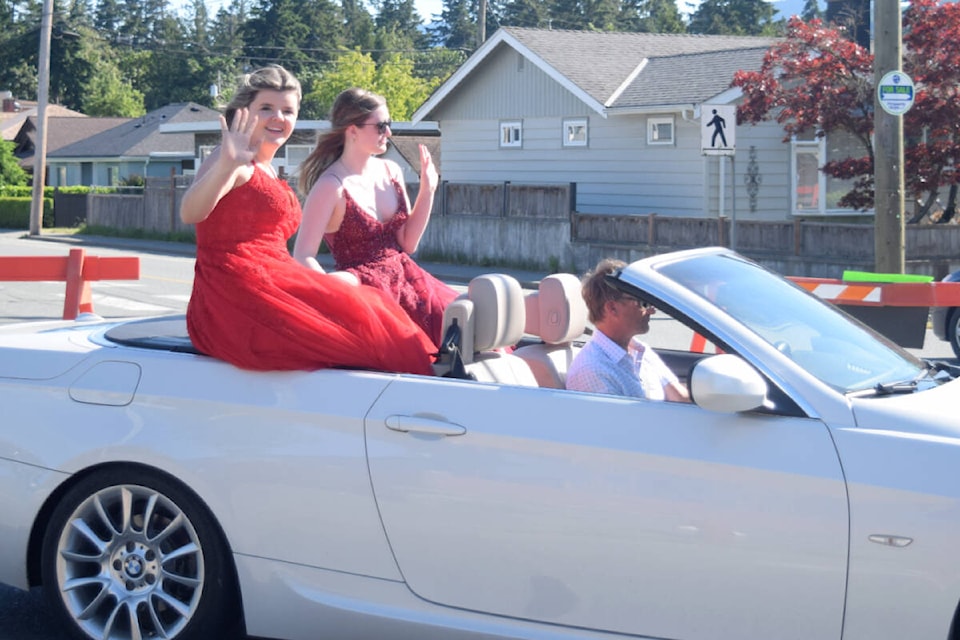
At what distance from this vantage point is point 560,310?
4.98 m

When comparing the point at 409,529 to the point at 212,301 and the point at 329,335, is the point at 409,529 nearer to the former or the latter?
the point at 329,335

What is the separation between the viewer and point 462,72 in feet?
99.3

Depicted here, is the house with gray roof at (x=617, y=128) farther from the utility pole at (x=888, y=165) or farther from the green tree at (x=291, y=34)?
the green tree at (x=291, y=34)

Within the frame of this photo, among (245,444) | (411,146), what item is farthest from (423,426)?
(411,146)

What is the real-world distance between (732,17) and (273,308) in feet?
289

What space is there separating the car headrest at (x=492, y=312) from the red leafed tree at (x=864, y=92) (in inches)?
703

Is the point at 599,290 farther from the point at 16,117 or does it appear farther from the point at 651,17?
the point at 651,17

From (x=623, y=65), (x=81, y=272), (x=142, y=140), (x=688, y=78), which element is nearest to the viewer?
(x=81, y=272)

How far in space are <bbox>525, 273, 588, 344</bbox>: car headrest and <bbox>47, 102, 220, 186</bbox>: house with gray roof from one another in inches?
2004

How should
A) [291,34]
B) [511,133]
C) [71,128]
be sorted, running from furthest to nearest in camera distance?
1. [291,34]
2. [71,128]
3. [511,133]

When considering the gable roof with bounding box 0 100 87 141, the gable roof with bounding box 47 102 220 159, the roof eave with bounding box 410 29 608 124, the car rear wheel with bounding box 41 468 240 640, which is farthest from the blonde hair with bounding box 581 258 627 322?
the gable roof with bounding box 0 100 87 141

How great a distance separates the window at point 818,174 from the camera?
25.3 meters

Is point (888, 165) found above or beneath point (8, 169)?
beneath

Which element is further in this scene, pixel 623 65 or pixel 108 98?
pixel 108 98
